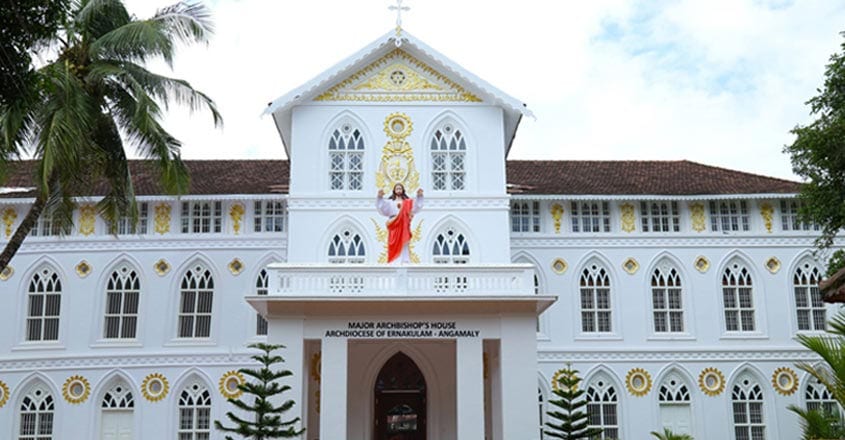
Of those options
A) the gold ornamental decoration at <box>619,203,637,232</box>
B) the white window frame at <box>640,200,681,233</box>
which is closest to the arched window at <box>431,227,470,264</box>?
the gold ornamental decoration at <box>619,203,637,232</box>

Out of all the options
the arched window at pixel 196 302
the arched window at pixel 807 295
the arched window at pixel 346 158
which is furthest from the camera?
the arched window at pixel 807 295

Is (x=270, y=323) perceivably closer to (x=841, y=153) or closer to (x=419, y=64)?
(x=419, y=64)

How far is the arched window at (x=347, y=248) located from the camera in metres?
23.3

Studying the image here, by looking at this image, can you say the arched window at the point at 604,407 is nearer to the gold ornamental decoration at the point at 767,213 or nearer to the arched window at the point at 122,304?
the gold ornamental decoration at the point at 767,213

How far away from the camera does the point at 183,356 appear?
27.0 meters

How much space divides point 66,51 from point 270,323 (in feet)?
25.8

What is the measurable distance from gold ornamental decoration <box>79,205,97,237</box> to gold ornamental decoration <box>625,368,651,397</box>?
59.2 feet

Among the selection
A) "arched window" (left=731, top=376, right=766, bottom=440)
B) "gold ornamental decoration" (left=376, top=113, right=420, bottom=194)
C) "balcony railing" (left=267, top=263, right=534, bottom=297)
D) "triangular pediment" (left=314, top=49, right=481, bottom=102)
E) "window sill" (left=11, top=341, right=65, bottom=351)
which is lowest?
"arched window" (left=731, top=376, right=766, bottom=440)

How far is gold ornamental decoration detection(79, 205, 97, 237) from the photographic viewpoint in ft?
92.0

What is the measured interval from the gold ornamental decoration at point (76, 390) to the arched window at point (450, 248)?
12.1m

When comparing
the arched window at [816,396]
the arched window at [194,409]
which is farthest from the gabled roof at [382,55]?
the arched window at [816,396]

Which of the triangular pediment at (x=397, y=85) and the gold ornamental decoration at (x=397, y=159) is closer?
the gold ornamental decoration at (x=397, y=159)

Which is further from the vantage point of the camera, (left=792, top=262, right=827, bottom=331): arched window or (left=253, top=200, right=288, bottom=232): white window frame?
(left=253, top=200, right=288, bottom=232): white window frame

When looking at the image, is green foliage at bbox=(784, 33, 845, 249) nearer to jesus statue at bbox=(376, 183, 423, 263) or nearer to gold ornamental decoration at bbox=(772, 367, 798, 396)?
gold ornamental decoration at bbox=(772, 367, 798, 396)
